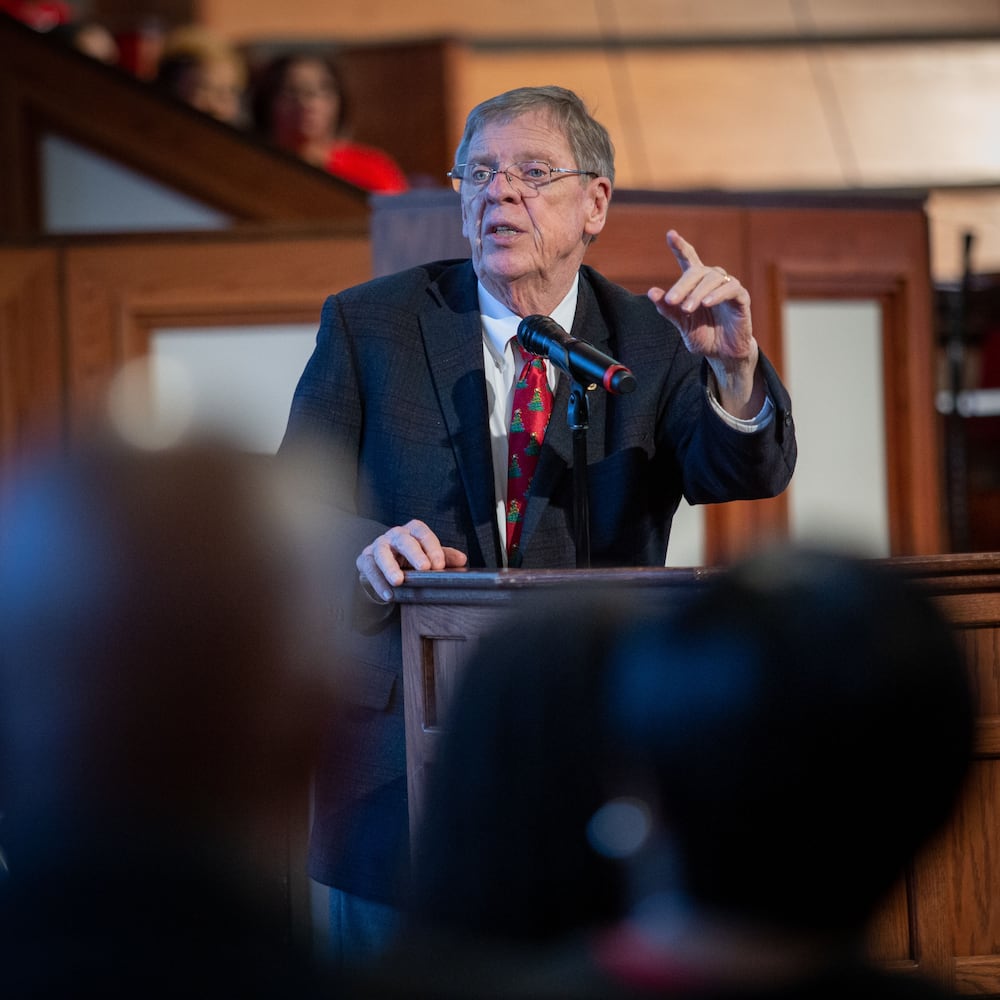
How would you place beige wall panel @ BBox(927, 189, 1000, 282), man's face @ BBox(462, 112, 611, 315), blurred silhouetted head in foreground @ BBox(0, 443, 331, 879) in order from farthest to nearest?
beige wall panel @ BBox(927, 189, 1000, 282)
man's face @ BBox(462, 112, 611, 315)
blurred silhouetted head in foreground @ BBox(0, 443, 331, 879)

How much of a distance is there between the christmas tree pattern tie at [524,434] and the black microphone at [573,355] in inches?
4.9

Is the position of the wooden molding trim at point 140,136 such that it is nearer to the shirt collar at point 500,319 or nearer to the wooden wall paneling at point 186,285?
the wooden wall paneling at point 186,285

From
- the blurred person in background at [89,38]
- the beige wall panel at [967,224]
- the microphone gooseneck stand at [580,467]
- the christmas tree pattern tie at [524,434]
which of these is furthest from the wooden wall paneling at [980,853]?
the beige wall panel at [967,224]

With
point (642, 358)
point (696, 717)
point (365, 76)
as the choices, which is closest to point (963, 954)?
point (642, 358)

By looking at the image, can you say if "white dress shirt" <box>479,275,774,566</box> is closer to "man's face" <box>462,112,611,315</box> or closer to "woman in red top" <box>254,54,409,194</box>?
"man's face" <box>462,112,611,315</box>

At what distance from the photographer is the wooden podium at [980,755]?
1.56m

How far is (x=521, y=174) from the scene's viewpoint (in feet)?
6.26

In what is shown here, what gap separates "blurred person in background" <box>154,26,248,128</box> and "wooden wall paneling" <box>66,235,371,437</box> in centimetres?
95

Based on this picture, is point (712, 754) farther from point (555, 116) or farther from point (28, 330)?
point (28, 330)

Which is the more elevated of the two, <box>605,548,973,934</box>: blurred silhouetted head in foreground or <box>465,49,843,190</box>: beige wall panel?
<box>465,49,843,190</box>: beige wall panel

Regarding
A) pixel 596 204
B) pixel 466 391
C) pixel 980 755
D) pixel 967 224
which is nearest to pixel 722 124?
pixel 967 224

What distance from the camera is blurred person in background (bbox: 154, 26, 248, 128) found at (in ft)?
15.6

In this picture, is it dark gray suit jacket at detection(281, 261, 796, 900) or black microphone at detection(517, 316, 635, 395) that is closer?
black microphone at detection(517, 316, 635, 395)

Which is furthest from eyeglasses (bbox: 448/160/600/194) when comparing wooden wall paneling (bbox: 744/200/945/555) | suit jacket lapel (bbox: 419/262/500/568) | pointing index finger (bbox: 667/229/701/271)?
wooden wall paneling (bbox: 744/200/945/555)
